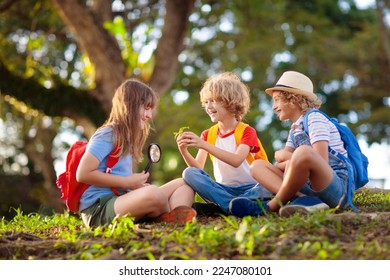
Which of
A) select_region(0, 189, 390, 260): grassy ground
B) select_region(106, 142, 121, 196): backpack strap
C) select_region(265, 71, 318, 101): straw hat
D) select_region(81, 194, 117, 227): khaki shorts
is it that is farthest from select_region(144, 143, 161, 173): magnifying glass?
select_region(265, 71, 318, 101): straw hat

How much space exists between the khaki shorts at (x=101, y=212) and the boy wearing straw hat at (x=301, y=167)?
0.85 m

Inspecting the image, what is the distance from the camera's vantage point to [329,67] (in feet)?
69.6

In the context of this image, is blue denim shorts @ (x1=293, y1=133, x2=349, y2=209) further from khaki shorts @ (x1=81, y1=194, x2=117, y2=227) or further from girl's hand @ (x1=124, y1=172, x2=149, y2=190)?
khaki shorts @ (x1=81, y1=194, x2=117, y2=227)

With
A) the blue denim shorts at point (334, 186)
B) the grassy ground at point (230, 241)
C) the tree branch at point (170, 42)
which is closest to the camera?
the grassy ground at point (230, 241)

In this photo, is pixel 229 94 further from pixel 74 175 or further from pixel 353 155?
pixel 74 175

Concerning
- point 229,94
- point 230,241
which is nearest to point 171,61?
point 229,94

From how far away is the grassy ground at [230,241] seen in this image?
3.39 meters

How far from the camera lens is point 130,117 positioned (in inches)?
192

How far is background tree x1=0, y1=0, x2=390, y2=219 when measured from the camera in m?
12.9

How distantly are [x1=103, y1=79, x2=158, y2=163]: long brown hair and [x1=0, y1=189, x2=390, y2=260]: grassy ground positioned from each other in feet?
2.19

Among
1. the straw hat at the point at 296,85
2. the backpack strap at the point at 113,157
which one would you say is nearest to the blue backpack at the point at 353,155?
the straw hat at the point at 296,85

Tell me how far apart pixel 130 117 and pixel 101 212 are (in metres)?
0.70

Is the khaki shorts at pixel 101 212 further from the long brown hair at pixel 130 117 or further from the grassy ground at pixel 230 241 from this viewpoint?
the long brown hair at pixel 130 117

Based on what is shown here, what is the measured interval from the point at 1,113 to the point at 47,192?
3.65 meters
